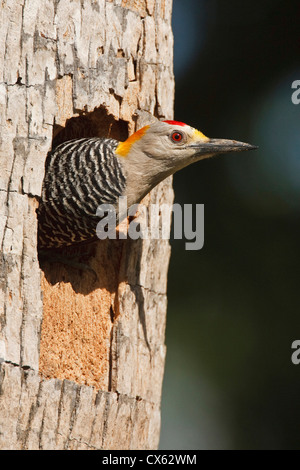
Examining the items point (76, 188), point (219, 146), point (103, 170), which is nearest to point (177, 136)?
point (219, 146)

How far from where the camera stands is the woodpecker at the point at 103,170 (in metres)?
5.21

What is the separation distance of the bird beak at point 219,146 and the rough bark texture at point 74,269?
506 millimetres

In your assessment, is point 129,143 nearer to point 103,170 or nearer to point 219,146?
point 103,170

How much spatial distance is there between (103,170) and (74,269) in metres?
0.73

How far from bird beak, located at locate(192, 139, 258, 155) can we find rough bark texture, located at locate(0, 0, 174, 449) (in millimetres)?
506

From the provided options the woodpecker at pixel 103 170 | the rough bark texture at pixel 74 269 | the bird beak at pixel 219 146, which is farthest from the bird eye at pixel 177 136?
the rough bark texture at pixel 74 269

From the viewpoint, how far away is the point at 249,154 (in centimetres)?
772

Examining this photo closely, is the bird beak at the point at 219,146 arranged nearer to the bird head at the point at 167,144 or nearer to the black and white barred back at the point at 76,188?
the bird head at the point at 167,144

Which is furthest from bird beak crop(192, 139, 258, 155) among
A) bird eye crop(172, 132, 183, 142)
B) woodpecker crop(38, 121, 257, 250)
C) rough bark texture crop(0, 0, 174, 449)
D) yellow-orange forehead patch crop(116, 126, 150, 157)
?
rough bark texture crop(0, 0, 174, 449)

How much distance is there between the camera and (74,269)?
559 cm

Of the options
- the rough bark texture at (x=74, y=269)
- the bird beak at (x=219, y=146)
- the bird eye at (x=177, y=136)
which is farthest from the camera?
the bird eye at (x=177, y=136)

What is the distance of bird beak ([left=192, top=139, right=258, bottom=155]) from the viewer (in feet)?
17.4

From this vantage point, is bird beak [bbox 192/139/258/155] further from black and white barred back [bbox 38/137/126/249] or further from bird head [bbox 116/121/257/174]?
black and white barred back [bbox 38/137/126/249]

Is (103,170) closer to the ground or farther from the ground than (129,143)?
closer to the ground
